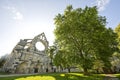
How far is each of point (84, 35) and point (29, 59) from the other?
32.3 metres

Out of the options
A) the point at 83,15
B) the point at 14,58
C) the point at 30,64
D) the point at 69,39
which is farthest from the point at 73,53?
the point at 14,58

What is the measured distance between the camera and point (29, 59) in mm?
57844

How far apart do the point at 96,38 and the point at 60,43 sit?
8445mm

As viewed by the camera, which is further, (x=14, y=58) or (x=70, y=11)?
(x=14, y=58)

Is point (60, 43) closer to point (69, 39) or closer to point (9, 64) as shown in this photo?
point (69, 39)

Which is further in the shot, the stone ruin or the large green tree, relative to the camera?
the stone ruin

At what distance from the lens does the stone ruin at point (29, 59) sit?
5660cm

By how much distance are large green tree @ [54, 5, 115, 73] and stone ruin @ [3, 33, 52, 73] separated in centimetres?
2721

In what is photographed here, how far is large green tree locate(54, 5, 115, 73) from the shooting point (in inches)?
1251

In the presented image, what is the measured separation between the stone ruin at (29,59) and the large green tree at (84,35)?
89.3ft

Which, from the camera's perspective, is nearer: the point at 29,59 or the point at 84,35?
the point at 84,35

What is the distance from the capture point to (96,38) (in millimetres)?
31531

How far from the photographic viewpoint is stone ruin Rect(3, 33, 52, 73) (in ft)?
186

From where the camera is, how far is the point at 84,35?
105ft
